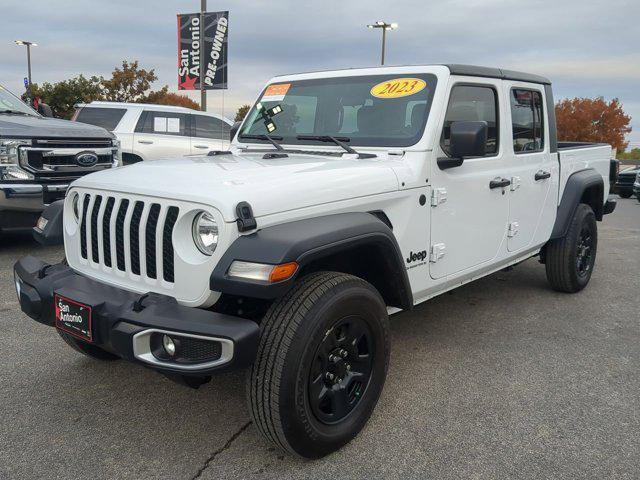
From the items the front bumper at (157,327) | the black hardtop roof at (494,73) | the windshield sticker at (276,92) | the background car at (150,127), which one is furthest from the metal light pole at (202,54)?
the front bumper at (157,327)

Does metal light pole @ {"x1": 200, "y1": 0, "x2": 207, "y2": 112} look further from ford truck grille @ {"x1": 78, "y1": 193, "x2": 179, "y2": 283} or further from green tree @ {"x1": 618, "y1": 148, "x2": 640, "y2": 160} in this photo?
green tree @ {"x1": 618, "y1": 148, "x2": 640, "y2": 160}

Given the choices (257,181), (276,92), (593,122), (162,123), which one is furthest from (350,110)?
(593,122)

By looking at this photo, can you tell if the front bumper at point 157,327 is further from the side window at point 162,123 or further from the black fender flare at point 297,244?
the side window at point 162,123

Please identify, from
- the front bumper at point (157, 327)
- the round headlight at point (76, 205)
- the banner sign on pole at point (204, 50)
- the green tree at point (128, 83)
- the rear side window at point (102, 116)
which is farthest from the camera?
the green tree at point (128, 83)

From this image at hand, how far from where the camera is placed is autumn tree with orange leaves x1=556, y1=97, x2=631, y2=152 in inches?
1576

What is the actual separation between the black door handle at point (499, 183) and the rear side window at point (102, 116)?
26.5 feet

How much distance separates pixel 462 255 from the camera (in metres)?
3.65

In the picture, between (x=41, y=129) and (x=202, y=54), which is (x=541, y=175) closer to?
(x=41, y=129)

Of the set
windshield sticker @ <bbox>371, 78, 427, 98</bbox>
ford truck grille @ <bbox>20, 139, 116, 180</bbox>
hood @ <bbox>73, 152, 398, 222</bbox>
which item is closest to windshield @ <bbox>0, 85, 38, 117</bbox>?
ford truck grille @ <bbox>20, 139, 116, 180</bbox>

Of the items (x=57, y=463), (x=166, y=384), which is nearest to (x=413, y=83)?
(x=166, y=384)

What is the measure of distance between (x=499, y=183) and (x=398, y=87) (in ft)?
3.22

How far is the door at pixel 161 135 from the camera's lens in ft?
33.6

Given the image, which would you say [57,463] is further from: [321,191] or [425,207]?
[425,207]

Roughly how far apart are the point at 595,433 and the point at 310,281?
1659 mm
